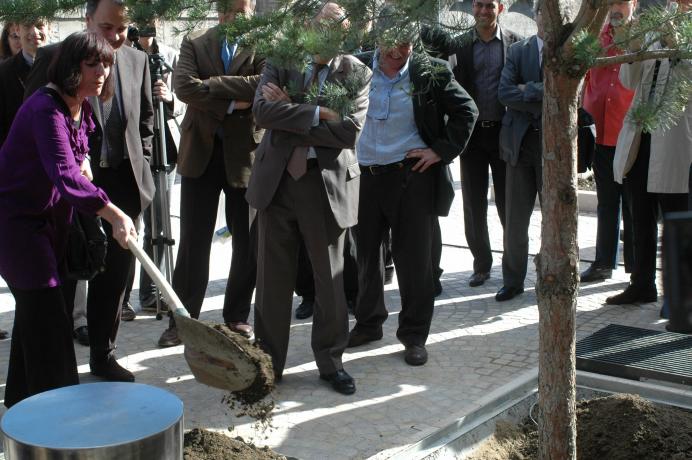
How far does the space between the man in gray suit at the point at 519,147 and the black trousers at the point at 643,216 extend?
0.69 metres

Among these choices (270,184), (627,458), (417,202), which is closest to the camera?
(627,458)

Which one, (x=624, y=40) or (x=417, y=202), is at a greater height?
(x=624, y=40)

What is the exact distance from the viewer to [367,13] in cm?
346

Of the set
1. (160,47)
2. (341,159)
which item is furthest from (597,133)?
(160,47)

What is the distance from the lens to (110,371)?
5.61m

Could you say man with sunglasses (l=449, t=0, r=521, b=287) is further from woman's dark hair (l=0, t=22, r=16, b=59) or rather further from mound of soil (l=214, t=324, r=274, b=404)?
mound of soil (l=214, t=324, r=274, b=404)

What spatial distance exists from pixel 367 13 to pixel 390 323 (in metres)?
3.62

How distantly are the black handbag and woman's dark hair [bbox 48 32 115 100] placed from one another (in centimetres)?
66

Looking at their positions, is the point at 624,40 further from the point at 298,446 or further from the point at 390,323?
the point at 390,323

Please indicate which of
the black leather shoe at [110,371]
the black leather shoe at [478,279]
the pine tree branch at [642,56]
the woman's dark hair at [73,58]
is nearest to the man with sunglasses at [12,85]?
the woman's dark hair at [73,58]

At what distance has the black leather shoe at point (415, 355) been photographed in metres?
5.89

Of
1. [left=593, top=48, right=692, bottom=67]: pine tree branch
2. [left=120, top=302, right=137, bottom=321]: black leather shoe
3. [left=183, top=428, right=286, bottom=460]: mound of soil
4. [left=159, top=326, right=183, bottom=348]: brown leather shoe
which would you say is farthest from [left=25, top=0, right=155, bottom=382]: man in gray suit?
[left=593, top=48, right=692, bottom=67]: pine tree branch

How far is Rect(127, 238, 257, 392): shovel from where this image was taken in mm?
3988

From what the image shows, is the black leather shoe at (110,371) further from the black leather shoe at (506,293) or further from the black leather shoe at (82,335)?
the black leather shoe at (506,293)
